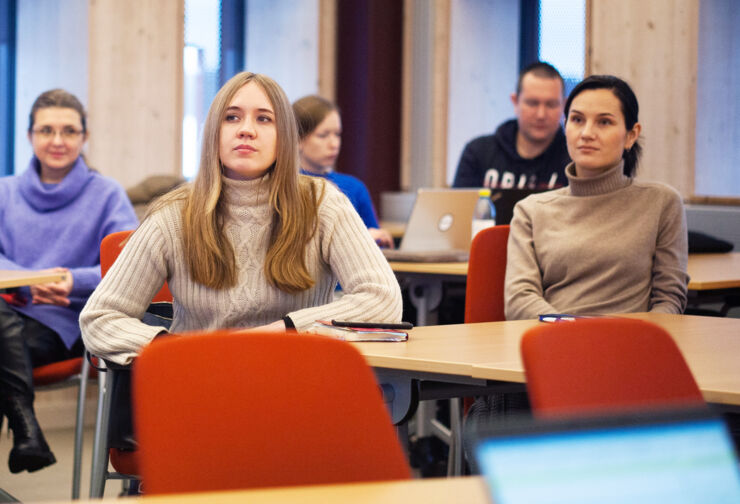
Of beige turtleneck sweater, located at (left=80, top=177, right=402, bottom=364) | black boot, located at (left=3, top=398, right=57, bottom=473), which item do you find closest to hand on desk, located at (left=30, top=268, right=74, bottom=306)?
black boot, located at (left=3, top=398, right=57, bottom=473)

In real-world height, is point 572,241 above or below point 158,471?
above

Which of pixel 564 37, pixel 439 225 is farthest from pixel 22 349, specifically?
pixel 564 37

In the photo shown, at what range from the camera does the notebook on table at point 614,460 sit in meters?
0.61

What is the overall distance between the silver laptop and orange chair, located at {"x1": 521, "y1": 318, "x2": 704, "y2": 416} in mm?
2059

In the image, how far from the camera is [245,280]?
218cm

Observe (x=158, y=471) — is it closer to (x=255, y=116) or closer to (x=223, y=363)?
(x=223, y=363)

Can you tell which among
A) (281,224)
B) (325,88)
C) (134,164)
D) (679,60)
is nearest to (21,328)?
(281,224)

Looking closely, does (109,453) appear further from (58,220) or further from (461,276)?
(58,220)

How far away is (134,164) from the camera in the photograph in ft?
17.9

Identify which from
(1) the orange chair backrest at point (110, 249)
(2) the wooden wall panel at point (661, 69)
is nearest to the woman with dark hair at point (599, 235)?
(1) the orange chair backrest at point (110, 249)

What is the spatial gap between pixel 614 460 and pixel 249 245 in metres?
1.65

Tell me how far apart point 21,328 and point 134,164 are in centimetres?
254

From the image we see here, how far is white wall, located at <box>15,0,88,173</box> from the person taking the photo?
207 inches

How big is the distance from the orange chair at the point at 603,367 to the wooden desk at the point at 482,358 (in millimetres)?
107
